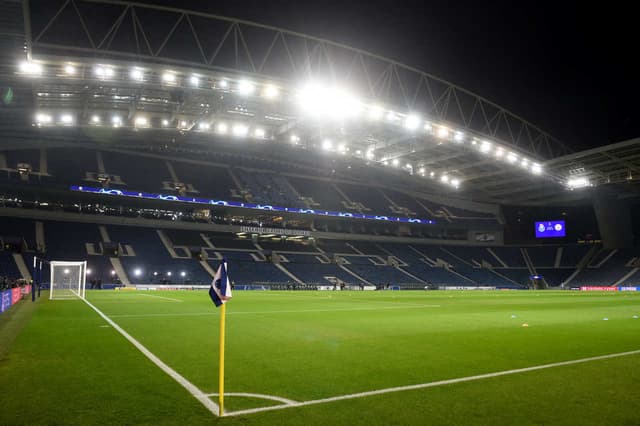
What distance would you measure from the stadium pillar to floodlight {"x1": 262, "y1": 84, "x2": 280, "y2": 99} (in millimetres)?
51103

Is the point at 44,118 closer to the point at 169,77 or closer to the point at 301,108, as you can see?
the point at 169,77

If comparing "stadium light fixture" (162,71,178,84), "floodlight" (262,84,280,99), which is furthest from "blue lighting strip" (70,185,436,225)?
"floodlight" (262,84,280,99)

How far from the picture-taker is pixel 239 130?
124ft

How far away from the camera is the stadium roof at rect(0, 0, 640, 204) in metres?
26.1

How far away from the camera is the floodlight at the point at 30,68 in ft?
78.6

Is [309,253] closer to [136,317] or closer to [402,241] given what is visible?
[402,241]

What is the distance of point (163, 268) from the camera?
1893 inches

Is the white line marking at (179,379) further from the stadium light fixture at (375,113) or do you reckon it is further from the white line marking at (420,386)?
the stadium light fixture at (375,113)

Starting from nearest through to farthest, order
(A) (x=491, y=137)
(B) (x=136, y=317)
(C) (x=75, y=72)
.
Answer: (B) (x=136, y=317) → (C) (x=75, y=72) → (A) (x=491, y=137)

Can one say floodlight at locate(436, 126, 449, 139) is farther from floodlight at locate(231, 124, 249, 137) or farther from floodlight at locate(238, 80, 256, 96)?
floodlight at locate(238, 80, 256, 96)

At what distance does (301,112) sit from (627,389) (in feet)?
103

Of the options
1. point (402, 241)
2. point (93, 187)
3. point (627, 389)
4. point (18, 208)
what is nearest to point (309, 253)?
point (402, 241)

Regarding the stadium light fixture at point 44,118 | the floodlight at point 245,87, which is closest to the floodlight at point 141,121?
the stadium light fixture at point 44,118

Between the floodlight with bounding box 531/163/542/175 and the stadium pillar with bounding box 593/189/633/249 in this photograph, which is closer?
the floodlight with bounding box 531/163/542/175
